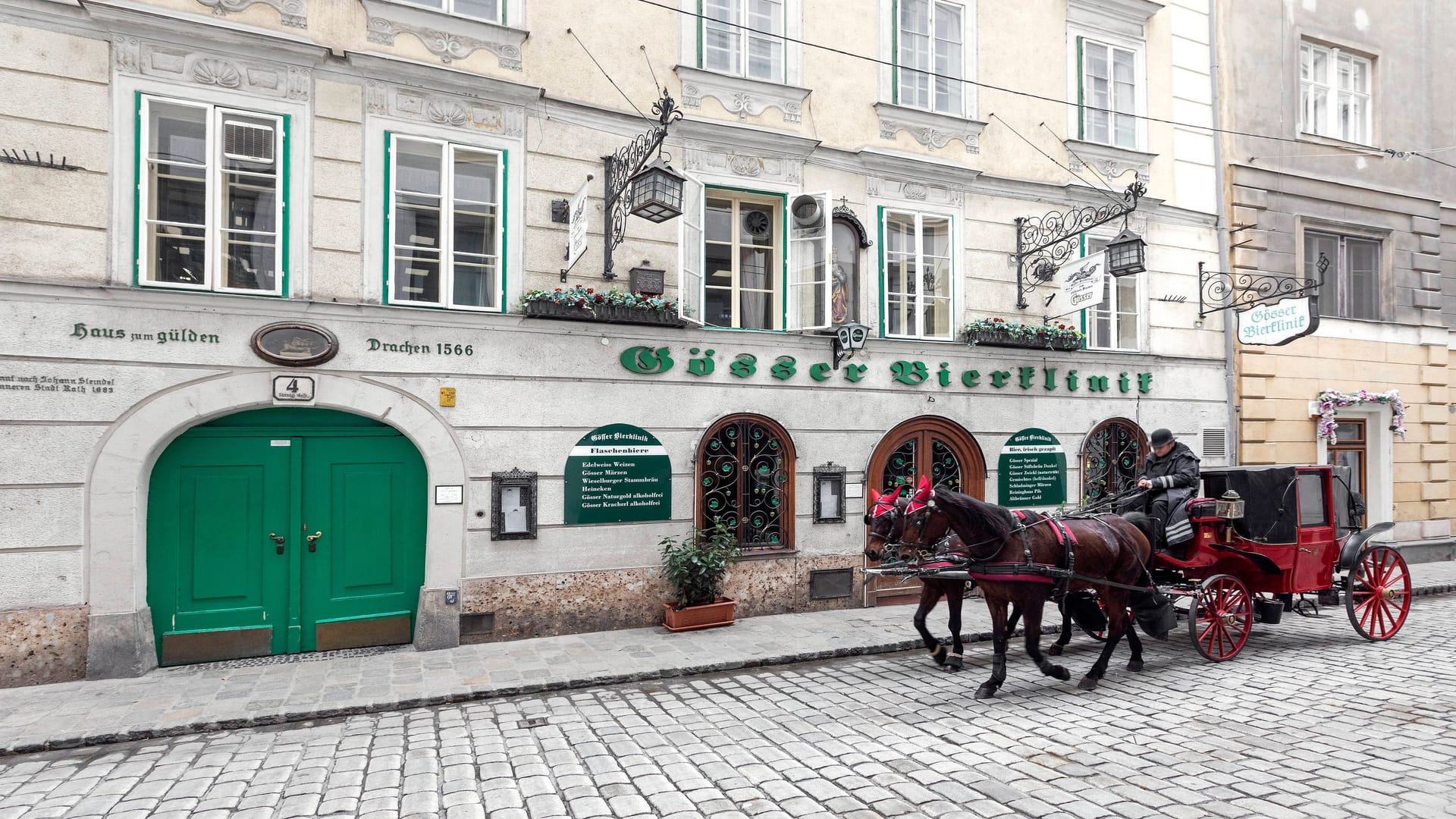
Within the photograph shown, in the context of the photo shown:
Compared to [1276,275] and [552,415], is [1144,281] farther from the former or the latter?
[552,415]

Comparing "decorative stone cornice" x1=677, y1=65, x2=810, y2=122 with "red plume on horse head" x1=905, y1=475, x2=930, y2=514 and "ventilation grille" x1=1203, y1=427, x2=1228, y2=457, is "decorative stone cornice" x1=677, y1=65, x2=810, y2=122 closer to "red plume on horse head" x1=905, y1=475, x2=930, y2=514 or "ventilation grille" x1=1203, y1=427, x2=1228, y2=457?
"red plume on horse head" x1=905, y1=475, x2=930, y2=514

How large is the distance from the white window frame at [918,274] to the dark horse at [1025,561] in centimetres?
A: 436

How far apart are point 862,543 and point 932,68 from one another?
6.74 meters

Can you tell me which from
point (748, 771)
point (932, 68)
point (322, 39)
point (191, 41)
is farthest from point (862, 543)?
point (191, 41)

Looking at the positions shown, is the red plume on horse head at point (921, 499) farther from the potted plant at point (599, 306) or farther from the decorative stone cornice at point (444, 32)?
the decorative stone cornice at point (444, 32)

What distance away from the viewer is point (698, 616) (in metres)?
8.99

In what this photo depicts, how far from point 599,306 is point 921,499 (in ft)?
13.8

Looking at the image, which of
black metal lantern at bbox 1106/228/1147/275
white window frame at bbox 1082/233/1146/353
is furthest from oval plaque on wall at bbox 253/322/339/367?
white window frame at bbox 1082/233/1146/353

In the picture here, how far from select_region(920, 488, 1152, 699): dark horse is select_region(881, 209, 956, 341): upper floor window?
14.7 feet

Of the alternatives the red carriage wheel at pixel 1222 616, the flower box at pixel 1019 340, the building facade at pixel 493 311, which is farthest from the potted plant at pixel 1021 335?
the red carriage wheel at pixel 1222 616

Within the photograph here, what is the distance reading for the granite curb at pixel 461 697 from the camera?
5754 mm

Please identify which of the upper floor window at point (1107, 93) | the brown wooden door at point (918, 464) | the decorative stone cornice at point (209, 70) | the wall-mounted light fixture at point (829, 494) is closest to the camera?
the decorative stone cornice at point (209, 70)

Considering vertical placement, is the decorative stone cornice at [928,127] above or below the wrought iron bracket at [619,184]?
above

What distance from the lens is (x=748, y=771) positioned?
16.6 ft
